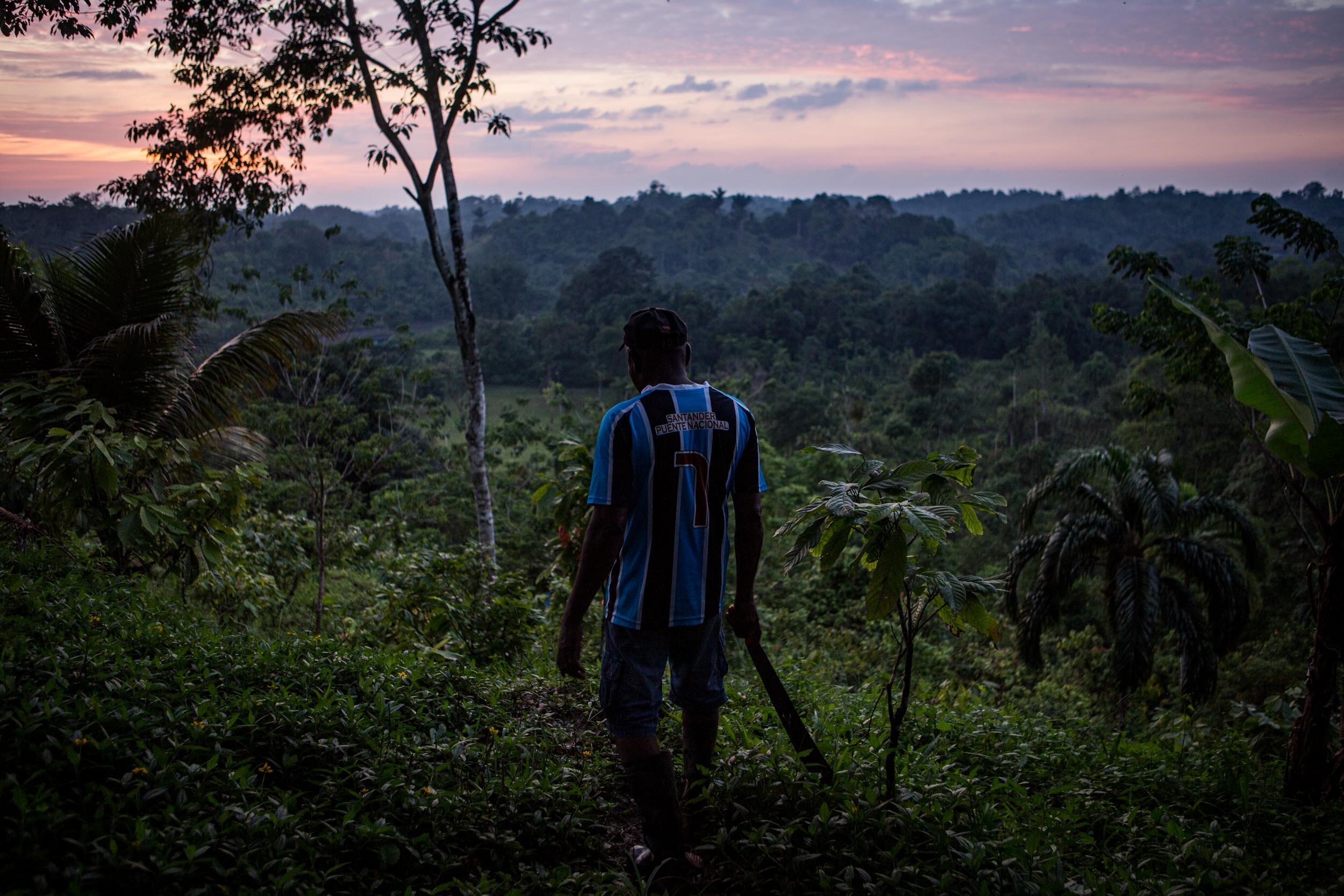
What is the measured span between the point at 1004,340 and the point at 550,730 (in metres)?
44.8

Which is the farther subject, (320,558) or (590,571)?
(320,558)

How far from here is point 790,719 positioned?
300 centimetres

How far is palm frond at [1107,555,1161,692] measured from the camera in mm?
9773

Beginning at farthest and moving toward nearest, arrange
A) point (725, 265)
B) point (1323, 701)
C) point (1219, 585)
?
point (725, 265) < point (1219, 585) < point (1323, 701)

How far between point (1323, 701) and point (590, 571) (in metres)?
3.07

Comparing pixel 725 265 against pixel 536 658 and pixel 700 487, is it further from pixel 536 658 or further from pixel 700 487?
pixel 700 487

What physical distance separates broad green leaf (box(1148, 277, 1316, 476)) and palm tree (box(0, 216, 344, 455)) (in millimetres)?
5748

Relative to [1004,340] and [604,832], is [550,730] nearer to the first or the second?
[604,832]

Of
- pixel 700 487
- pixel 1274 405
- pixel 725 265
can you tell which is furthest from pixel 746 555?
pixel 725 265

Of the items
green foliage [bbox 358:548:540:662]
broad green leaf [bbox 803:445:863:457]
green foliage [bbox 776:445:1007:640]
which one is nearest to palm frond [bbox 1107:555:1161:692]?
green foliage [bbox 358:548:540:662]

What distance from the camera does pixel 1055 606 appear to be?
33.6ft

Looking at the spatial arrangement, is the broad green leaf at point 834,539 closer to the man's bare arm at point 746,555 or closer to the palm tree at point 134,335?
the man's bare arm at point 746,555

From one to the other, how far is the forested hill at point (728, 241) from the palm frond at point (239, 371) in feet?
88.7

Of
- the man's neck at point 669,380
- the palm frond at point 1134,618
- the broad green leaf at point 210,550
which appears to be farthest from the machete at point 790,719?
the palm frond at point 1134,618
